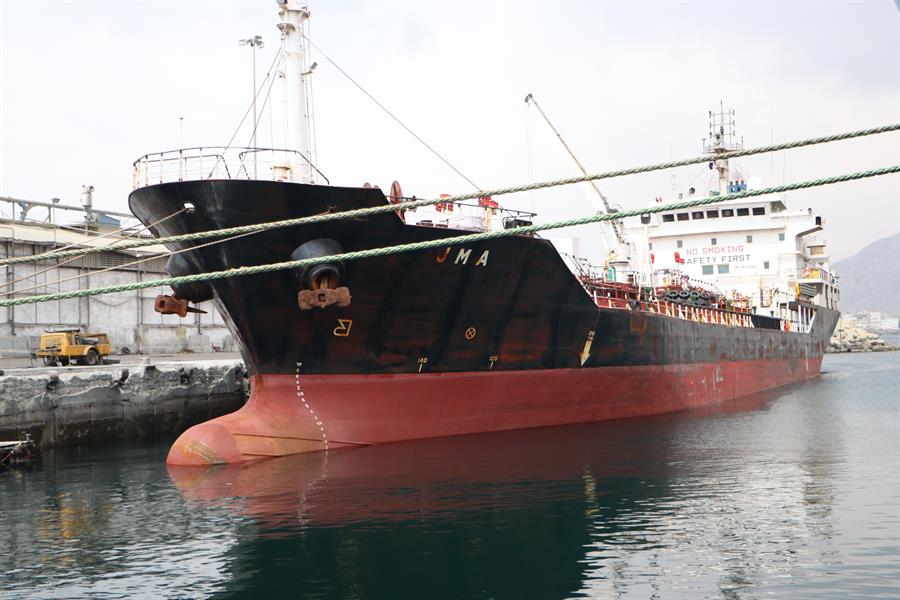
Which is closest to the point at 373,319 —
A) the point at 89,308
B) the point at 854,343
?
the point at 89,308

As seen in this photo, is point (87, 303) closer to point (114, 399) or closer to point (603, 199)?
point (114, 399)

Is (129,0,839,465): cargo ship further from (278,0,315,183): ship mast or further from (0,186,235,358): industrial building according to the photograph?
(0,186,235,358): industrial building

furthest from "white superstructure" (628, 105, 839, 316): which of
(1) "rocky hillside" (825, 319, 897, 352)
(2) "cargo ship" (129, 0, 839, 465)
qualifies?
(1) "rocky hillside" (825, 319, 897, 352)

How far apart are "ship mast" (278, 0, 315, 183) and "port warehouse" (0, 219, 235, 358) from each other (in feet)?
35.2

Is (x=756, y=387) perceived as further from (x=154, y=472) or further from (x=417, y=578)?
(x=417, y=578)

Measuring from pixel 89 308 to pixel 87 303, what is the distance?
235 millimetres

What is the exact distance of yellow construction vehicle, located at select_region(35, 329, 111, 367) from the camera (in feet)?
73.7

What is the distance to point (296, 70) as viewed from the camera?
56.0ft

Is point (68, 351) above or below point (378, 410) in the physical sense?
above

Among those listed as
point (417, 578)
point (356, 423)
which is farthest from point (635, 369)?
point (417, 578)

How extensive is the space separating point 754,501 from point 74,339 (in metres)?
18.5

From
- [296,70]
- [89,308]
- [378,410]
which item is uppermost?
[296,70]

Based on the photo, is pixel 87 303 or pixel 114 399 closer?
pixel 114 399

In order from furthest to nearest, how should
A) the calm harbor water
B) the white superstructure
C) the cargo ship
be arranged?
1. the white superstructure
2. the cargo ship
3. the calm harbor water
